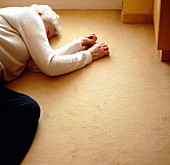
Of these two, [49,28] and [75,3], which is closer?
[49,28]

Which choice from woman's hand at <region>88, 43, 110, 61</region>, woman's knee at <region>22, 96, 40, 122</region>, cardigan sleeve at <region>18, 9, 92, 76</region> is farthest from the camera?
woman's hand at <region>88, 43, 110, 61</region>

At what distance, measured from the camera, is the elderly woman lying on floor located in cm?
142

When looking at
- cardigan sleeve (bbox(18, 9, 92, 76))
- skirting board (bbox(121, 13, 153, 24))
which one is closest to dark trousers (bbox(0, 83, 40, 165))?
cardigan sleeve (bbox(18, 9, 92, 76))

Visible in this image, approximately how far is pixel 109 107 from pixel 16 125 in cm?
40

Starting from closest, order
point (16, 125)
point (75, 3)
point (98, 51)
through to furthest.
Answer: point (16, 125) < point (98, 51) < point (75, 3)

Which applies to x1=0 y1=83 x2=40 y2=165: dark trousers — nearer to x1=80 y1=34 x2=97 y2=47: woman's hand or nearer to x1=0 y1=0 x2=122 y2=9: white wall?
x1=80 y1=34 x2=97 y2=47: woman's hand

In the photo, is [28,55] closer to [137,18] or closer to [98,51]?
[98,51]

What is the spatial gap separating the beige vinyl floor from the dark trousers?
0.12 feet

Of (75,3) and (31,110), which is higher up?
(75,3)

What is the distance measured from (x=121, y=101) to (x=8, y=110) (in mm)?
484

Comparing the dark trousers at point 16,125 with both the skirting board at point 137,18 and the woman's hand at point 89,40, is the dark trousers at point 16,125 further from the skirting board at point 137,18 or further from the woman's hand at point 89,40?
the skirting board at point 137,18

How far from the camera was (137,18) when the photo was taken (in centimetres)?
211

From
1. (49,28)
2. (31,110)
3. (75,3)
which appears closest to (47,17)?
(49,28)

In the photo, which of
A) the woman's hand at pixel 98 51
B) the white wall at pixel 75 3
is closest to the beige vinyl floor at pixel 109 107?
the woman's hand at pixel 98 51
